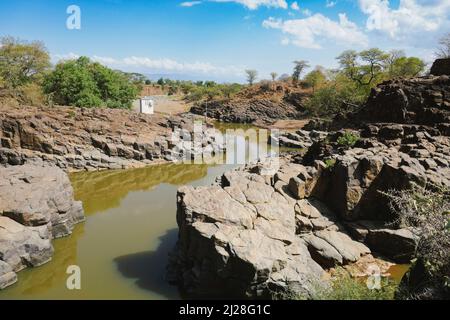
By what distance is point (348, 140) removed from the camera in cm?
1680

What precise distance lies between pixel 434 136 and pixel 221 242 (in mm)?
12417

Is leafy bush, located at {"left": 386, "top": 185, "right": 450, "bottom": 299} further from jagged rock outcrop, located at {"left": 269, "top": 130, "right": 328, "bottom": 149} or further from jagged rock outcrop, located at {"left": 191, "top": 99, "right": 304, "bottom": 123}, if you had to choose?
jagged rock outcrop, located at {"left": 191, "top": 99, "right": 304, "bottom": 123}

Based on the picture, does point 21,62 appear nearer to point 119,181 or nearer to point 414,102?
point 119,181

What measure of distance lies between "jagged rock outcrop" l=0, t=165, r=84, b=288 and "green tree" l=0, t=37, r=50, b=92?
30.7 m

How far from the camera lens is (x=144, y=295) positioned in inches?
391

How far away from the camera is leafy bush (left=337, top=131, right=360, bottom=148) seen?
54.7 ft

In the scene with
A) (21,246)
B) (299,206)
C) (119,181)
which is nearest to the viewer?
(21,246)

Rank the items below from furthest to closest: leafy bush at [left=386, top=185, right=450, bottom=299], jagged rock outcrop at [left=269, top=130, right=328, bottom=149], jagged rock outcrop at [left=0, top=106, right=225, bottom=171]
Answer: jagged rock outcrop at [left=269, top=130, right=328, bottom=149] < jagged rock outcrop at [left=0, top=106, right=225, bottom=171] < leafy bush at [left=386, top=185, right=450, bottom=299]

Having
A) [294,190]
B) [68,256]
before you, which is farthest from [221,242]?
[68,256]

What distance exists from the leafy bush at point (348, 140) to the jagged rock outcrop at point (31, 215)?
1205 centimetres

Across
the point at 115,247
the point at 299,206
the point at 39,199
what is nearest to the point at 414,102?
the point at 299,206

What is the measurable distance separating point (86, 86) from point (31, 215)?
79.8ft

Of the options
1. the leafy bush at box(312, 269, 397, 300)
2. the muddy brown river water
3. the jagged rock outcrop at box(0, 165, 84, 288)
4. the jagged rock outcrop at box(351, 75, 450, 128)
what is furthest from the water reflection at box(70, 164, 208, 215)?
the leafy bush at box(312, 269, 397, 300)

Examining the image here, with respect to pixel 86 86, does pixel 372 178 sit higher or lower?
lower
